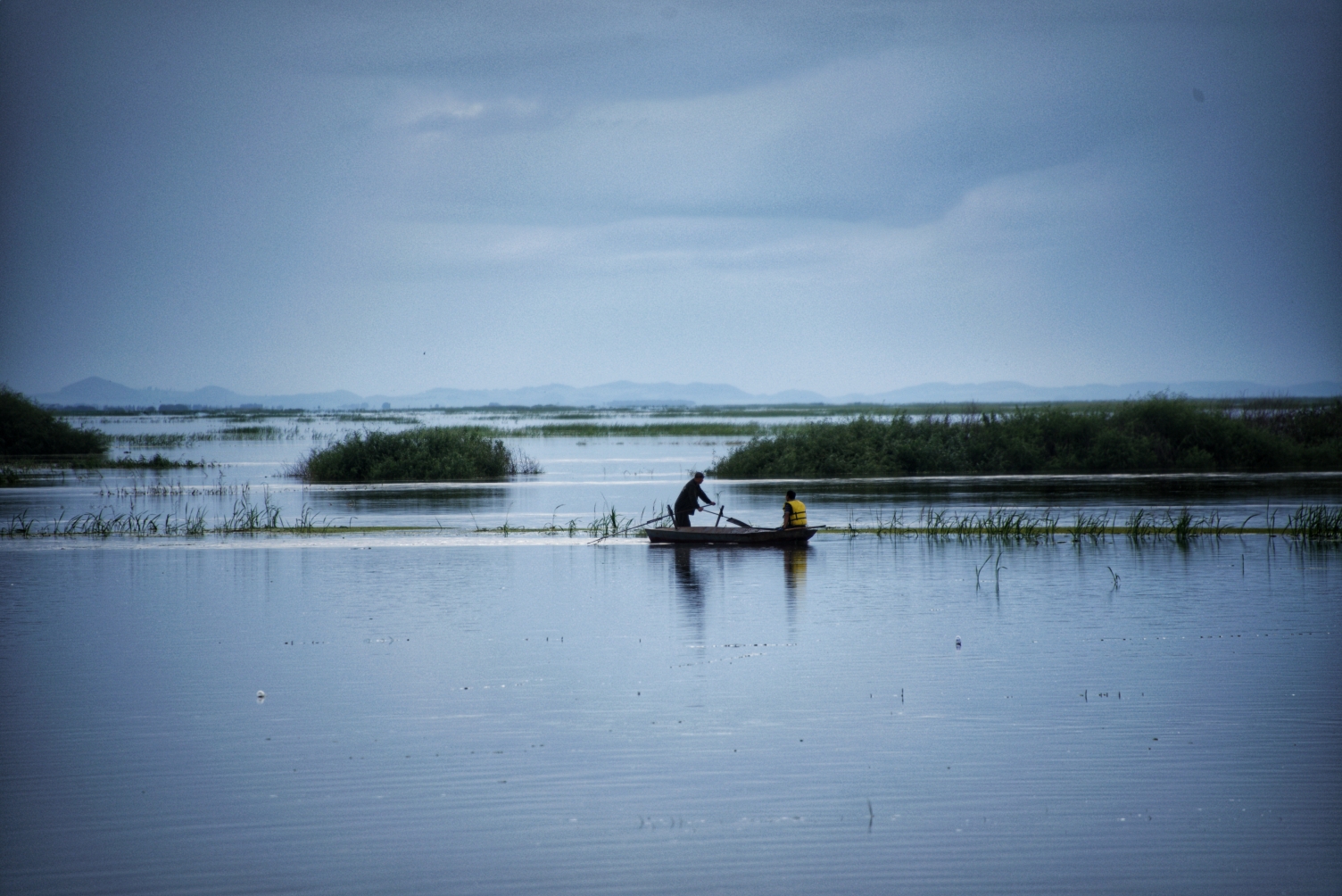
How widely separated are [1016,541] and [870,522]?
5587 millimetres

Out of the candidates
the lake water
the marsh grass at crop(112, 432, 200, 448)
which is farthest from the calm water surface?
the marsh grass at crop(112, 432, 200, 448)

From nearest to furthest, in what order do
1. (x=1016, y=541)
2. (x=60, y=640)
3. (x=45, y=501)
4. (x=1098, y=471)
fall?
1. (x=60, y=640)
2. (x=1016, y=541)
3. (x=45, y=501)
4. (x=1098, y=471)

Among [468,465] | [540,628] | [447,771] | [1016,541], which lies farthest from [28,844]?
[468,465]

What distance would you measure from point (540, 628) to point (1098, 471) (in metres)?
45.4

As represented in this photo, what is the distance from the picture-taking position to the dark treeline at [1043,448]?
58.8 meters

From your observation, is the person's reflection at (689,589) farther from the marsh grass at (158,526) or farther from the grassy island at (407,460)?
the grassy island at (407,460)

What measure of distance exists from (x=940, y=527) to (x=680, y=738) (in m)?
21.3

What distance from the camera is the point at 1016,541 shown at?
102 feet

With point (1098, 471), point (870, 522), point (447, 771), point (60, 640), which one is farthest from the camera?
point (1098, 471)

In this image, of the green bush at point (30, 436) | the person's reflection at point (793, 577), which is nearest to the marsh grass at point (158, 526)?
the person's reflection at point (793, 577)

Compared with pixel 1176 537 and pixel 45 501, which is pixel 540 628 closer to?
pixel 1176 537

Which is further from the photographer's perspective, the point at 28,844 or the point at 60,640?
the point at 60,640

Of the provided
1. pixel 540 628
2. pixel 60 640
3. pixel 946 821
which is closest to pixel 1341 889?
pixel 946 821

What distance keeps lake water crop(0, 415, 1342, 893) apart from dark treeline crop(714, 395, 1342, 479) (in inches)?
1263
